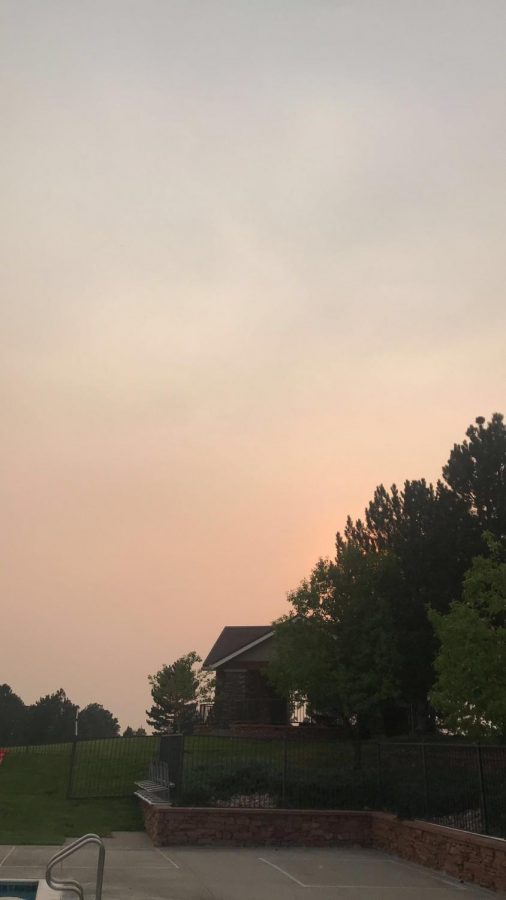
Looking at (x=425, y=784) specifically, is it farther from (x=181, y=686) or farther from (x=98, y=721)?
(x=98, y=721)

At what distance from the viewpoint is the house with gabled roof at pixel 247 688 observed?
37.8 metres

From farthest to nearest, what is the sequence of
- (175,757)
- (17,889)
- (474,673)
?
(175,757) < (474,673) < (17,889)

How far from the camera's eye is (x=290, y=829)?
18859mm

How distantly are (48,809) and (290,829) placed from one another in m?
6.98

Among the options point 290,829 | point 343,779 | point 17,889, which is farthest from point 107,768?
point 17,889

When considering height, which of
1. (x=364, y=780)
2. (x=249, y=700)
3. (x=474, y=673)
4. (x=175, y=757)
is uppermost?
(x=249, y=700)

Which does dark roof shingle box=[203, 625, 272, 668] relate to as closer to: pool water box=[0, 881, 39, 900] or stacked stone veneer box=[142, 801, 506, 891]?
stacked stone veneer box=[142, 801, 506, 891]

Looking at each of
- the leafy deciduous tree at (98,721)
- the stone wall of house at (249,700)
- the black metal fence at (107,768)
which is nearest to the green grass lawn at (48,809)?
the black metal fence at (107,768)

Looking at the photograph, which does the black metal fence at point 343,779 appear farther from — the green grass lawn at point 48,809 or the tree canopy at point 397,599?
the tree canopy at point 397,599

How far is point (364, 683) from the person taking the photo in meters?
26.2

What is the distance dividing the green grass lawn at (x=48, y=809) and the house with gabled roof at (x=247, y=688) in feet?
39.8

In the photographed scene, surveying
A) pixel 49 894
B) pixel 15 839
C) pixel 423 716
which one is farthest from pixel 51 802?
pixel 423 716

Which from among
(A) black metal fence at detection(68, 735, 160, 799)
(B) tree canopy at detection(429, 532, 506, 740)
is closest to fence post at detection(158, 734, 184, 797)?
(A) black metal fence at detection(68, 735, 160, 799)

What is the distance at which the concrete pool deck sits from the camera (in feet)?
42.8
